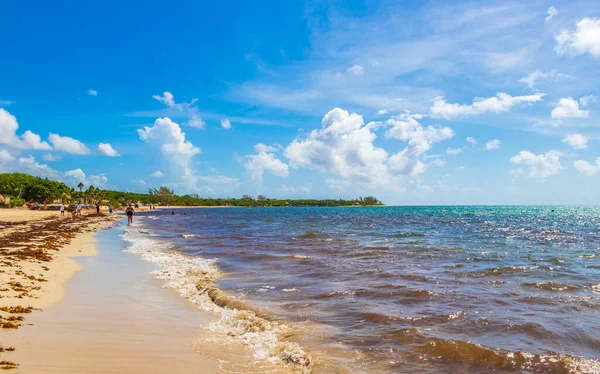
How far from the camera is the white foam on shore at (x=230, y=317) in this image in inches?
279

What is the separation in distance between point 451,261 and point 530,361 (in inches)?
493

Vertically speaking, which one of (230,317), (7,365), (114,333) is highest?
(7,365)

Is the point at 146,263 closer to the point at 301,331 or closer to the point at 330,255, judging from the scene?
the point at 330,255

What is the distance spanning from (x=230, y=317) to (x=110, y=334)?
297cm

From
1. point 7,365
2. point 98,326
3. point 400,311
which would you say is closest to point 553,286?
point 400,311

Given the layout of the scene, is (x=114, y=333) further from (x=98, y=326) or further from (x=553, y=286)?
(x=553, y=286)

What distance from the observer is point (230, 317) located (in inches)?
375

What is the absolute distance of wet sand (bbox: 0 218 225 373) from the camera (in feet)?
19.1

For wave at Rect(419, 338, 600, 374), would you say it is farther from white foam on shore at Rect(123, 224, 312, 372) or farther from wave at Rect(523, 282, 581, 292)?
wave at Rect(523, 282, 581, 292)

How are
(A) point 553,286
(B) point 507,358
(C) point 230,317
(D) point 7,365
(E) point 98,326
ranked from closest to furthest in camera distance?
(D) point 7,365 → (B) point 507,358 → (E) point 98,326 → (C) point 230,317 → (A) point 553,286

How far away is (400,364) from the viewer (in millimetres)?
6723

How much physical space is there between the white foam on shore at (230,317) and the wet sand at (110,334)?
1.92 feet

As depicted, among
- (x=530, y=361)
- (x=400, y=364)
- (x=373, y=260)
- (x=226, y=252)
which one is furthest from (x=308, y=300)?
(x=226, y=252)

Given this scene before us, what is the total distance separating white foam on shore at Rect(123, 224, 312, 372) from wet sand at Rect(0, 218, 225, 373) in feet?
1.92
